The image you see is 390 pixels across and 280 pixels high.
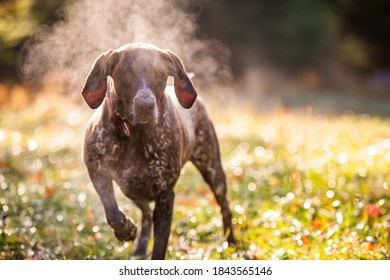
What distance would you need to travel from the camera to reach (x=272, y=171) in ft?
24.4

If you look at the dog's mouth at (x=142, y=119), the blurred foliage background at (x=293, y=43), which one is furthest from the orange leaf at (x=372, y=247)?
the blurred foliage background at (x=293, y=43)

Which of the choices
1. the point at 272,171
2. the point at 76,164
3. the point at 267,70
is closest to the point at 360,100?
the point at 267,70

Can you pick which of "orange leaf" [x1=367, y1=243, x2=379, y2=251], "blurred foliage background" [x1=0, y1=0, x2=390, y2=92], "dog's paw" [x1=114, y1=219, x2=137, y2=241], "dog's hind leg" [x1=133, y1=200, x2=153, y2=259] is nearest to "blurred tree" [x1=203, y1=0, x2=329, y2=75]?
"blurred foliage background" [x1=0, y1=0, x2=390, y2=92]

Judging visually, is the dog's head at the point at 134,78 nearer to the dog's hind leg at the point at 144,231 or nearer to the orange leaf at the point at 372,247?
the dog's hind leg at the point at 144,231

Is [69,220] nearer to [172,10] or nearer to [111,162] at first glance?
[111,162]

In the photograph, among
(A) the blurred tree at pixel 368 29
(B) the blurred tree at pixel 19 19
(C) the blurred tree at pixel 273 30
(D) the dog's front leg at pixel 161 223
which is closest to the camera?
(D) the dog's front leg at pixel 161 223

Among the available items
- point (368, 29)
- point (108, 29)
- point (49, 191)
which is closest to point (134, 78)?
point (49, 191)

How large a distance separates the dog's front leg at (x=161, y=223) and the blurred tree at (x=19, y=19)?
15.9 ft

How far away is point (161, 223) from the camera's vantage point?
14.2ft

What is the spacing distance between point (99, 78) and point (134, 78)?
253 mm

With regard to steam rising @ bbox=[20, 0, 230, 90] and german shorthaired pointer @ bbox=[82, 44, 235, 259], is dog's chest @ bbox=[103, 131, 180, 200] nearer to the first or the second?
german shorthaired pointer @ bbox=[82, 44, 235, 259]

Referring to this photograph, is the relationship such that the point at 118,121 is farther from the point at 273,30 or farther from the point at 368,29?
the point at 273,30

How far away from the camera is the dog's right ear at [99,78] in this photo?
3945mm

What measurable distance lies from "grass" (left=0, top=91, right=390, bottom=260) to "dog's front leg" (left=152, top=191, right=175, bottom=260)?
0.44 meters
